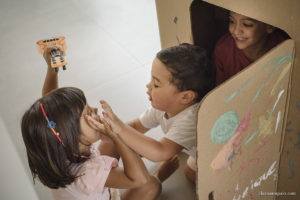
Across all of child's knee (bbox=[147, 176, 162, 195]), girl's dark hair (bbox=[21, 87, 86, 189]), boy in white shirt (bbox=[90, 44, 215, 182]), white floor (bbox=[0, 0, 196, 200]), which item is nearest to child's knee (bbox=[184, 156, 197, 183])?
white floor (bbox=[0, 0, 196, 200])

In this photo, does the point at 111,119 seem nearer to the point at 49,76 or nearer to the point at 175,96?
the point at 175,96

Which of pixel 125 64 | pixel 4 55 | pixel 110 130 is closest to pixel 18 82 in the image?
pixel 4 55

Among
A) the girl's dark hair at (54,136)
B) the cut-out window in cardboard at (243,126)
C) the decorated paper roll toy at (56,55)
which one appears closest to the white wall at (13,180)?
the cut-out window in cardboard at (243,126)

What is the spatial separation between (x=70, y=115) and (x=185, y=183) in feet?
2.02

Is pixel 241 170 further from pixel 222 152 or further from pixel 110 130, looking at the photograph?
pixel 110 130

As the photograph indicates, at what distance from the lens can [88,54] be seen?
2010 millimetres

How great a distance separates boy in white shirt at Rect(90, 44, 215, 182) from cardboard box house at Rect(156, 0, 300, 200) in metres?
0.15

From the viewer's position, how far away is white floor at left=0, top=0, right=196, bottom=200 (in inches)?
63.7

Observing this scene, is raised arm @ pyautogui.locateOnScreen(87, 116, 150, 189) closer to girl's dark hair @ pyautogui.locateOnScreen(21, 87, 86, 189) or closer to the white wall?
girl's dark hair @ pyautogui.locateOnScreen(21, 87, 86, 189)

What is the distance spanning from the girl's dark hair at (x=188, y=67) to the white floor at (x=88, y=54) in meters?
0.50

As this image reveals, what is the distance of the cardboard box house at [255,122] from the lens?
55cm

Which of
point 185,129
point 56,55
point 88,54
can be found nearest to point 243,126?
point 185,129

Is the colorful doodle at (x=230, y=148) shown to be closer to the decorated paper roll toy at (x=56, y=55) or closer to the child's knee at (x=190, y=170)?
the child's knee at (x=190, y=170)

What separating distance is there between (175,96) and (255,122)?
292mm
